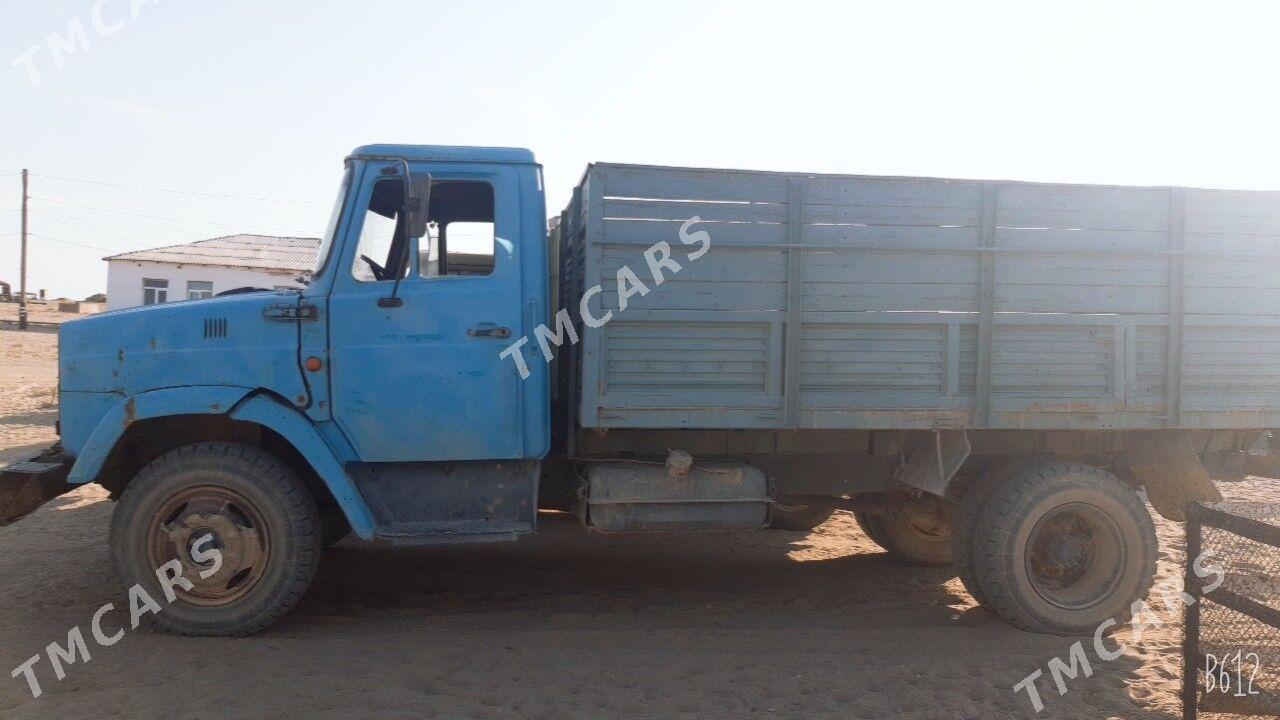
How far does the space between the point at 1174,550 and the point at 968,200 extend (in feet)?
12.9

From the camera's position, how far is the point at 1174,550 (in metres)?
6.76

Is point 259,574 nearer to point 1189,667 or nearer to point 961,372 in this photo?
point 961,372

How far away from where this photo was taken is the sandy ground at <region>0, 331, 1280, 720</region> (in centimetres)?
385

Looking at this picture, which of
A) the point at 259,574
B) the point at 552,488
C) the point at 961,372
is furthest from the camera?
the point at 552,488

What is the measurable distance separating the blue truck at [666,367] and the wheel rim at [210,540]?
0.6 inches

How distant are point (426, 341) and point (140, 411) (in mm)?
1505

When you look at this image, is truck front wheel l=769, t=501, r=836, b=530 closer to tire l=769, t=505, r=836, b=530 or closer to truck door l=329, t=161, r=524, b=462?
tire l=769, t=505, r=836, b=530

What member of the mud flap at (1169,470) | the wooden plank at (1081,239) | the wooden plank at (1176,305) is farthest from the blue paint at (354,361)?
the mud flap at (1169,470)

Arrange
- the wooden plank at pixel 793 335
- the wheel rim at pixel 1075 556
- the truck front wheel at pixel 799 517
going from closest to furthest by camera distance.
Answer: the wooden plank at pixel 793 335 < the wheel rim at pixel 1075 556 < the truck front wheel at pixel 799 517

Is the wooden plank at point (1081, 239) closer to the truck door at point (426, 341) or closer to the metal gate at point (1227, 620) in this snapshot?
the metal gate at point (1227, 620)

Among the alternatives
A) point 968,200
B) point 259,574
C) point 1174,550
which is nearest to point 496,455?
point 259,574

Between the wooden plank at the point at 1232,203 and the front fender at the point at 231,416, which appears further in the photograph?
the wooden plank at the point at 1232,203

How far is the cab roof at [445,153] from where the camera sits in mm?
4664

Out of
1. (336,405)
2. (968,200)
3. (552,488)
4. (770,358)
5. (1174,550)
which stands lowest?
(1174,550)
